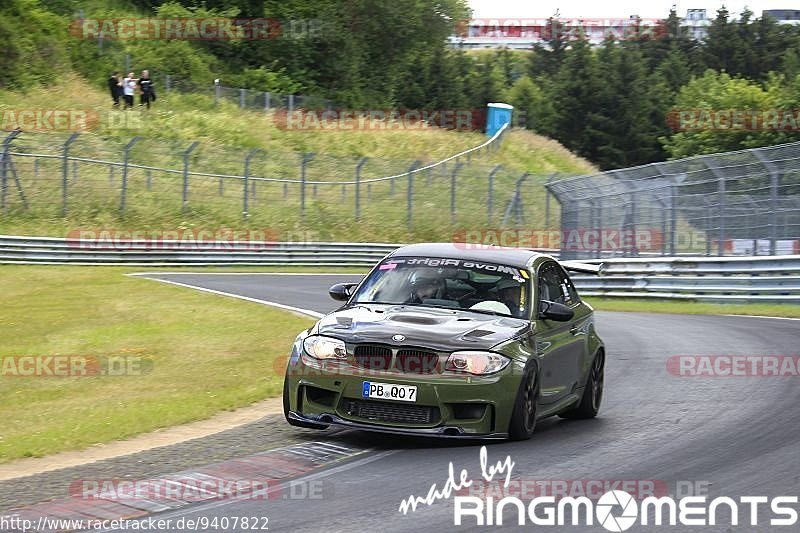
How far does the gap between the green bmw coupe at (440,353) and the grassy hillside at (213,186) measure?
1028 inches

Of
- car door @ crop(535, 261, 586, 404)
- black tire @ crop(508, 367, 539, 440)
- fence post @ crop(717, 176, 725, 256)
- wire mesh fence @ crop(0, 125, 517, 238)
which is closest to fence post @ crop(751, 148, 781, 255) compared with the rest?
fence post @ crop(717, 176, 725, 256)

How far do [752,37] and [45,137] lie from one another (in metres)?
77.8

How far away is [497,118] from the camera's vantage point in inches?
2564

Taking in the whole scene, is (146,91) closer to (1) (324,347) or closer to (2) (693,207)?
(2) (693,207)

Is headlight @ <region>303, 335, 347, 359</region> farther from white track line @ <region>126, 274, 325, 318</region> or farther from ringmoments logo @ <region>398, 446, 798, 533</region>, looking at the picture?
white track line @ <region>126, 274, 325, 318</region>

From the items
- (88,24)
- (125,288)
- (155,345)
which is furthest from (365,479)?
(88,24)

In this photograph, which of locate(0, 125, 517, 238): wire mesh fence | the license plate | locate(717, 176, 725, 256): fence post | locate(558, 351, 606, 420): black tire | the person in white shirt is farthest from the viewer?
the person in white shirt

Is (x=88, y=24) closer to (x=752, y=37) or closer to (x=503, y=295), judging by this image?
(x=503, y=295)

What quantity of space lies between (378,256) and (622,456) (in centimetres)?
2953

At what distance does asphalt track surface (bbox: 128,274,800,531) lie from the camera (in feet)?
21.8

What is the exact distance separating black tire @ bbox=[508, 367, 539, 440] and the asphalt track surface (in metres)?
0.11

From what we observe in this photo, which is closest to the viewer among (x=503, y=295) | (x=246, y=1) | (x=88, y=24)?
(x=503, y=295)

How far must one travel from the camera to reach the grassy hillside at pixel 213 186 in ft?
118

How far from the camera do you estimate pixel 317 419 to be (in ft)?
29.1
